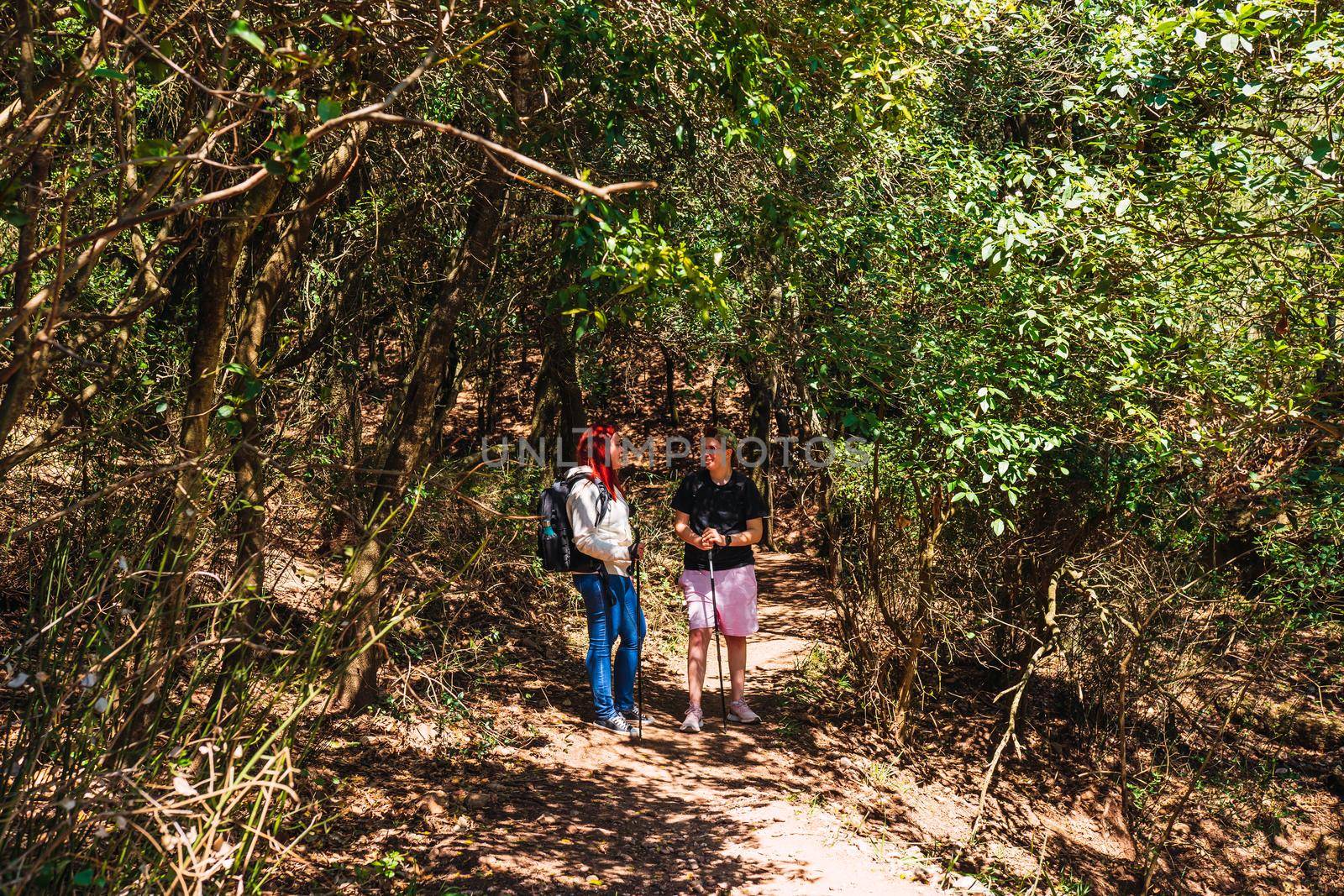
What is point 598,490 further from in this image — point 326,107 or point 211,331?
point 326,107

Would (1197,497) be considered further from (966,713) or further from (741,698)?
(741,698)

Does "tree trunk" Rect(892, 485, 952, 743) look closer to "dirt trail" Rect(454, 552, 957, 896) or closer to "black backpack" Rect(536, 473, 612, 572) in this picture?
"dirt trail" Rect(454, 552, 957, 896)

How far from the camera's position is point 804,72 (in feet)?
20.7

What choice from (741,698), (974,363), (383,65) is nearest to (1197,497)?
(974,363)

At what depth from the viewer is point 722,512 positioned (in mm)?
6688

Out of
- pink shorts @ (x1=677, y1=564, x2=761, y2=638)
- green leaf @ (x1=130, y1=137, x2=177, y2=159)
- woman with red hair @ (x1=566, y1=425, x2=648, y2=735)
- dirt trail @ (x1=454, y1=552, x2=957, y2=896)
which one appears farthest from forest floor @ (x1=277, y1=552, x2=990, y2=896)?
green leaf @ (x1=130, y1=137, x2=177, y2=159)

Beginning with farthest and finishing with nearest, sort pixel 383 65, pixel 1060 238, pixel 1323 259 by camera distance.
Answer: pixel 1323 259 < pixel 1060 238 < pixel 383 65

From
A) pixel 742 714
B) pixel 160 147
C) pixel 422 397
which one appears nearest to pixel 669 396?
pixel 742 714

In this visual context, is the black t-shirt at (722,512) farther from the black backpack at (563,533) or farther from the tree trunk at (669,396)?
the tree trunk at (669,396)

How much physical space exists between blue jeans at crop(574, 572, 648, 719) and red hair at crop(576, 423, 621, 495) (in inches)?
22.5

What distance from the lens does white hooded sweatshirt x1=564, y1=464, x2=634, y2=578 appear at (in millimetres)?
6168

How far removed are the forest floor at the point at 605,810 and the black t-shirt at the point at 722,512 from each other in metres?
1.19

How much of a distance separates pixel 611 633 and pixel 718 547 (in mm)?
847

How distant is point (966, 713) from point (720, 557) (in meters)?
3.66
